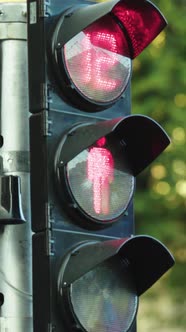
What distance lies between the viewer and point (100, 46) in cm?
651

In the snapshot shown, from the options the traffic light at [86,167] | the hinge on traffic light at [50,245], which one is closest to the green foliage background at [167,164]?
the traffic light at [86,167]

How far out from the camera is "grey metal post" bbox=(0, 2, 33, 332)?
246 inches

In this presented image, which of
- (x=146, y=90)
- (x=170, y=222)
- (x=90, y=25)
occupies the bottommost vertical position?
(x=170, y=222)

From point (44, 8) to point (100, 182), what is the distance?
685 mm

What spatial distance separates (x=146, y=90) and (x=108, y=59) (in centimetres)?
719

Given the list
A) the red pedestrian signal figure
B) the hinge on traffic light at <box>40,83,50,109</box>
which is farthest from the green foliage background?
the hinge on traffic light at <box>40,83,50,109</box>

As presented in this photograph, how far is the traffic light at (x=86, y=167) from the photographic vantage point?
619 centimetres

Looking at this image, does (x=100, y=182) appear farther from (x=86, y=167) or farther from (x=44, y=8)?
(x=44, y=8)

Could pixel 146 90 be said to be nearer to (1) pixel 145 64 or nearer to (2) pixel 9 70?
(1) pixel 145 64

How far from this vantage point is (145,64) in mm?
13906

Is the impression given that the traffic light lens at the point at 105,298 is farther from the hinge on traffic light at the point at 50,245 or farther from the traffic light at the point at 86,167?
the hinge on traffic light at the point at 50,245

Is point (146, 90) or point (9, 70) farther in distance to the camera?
point (146, 90)

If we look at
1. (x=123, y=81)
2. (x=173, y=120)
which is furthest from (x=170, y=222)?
(x=123, y=81)

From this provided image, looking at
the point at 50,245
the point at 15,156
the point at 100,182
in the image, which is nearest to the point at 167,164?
the point at 100,182
